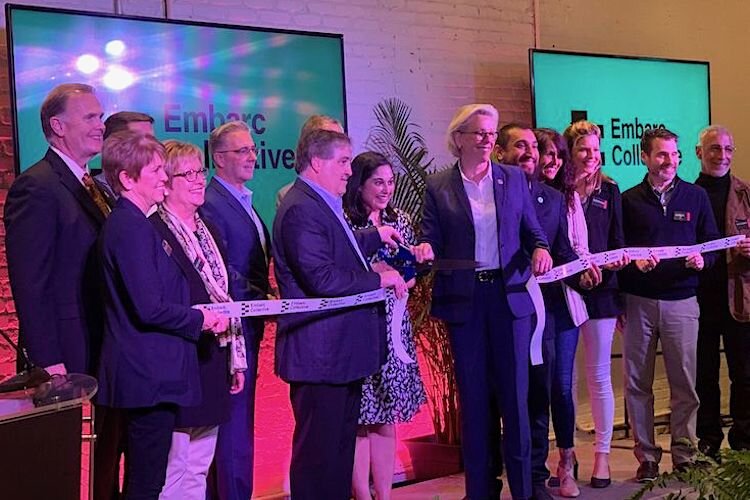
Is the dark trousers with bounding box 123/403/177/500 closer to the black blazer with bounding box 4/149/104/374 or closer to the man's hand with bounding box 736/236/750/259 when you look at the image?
the black blazer with bounding box 4/149/104/374

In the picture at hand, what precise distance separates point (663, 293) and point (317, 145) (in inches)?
80.5

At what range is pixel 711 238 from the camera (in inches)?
201

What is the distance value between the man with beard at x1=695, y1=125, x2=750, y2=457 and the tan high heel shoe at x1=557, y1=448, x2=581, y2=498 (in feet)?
2.60

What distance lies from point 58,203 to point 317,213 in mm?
887

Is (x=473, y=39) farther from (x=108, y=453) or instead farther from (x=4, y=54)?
(x=108, y=453)

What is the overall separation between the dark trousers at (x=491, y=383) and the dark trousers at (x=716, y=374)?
155cm

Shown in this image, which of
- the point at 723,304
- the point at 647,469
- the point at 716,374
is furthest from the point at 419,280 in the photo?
the point at 716,374

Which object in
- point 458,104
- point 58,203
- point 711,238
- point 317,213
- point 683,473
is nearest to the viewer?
point 683,473

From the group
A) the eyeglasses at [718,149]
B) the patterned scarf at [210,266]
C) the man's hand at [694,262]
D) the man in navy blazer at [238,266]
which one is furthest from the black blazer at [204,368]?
the eyeglasses at [718,149]

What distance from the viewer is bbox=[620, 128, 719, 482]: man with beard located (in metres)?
4.94

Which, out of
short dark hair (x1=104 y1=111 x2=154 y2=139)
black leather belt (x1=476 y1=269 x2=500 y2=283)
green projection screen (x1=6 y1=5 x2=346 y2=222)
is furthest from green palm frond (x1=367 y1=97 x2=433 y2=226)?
short dark hair (x1=104 y1=111 x2=154 y2=139)

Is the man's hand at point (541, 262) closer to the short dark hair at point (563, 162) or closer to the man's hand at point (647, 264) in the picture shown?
the short dark hair at point (563, 162)

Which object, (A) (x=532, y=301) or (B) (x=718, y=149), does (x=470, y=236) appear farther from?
(B) (x=718, y=149)

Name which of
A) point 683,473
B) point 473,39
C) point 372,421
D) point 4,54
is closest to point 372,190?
point 372,421
